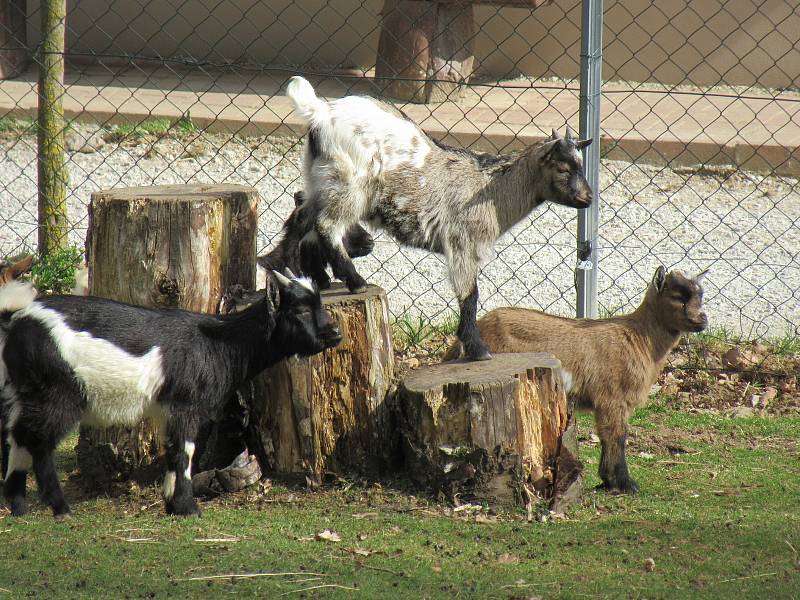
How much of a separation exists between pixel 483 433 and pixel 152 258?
1661 mm

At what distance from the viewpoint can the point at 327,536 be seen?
4.26 m

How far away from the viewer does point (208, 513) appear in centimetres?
461

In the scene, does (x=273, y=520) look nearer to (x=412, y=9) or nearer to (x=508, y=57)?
(x=412, y=9)

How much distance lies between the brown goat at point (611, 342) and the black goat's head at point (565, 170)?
2.39 feet

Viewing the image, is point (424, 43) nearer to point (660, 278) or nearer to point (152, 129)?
point (152, 129)

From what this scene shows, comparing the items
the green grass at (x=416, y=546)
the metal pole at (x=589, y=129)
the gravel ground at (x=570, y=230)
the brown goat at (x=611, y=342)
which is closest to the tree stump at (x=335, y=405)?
the green grass at (x=416, y=546)

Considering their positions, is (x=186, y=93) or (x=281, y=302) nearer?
(x=281, y=302)

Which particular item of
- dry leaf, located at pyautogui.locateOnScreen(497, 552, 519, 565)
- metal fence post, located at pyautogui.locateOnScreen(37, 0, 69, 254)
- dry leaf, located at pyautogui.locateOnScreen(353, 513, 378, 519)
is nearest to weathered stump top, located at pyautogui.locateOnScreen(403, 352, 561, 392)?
dry leaf, located at pyautogui.locateOnScreen(353, 513, 378, 519)

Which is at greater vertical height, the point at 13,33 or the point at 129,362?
the point at 13,33

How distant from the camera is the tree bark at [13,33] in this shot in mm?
10977

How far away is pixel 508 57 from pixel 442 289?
398 cm

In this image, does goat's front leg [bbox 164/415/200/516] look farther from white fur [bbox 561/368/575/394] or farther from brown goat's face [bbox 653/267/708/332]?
brown goat's face [bbox 653/267/708/332]

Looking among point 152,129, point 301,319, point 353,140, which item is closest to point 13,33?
point 152,129

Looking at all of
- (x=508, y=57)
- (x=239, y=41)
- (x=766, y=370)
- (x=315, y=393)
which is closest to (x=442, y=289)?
(x=766, y=370)
